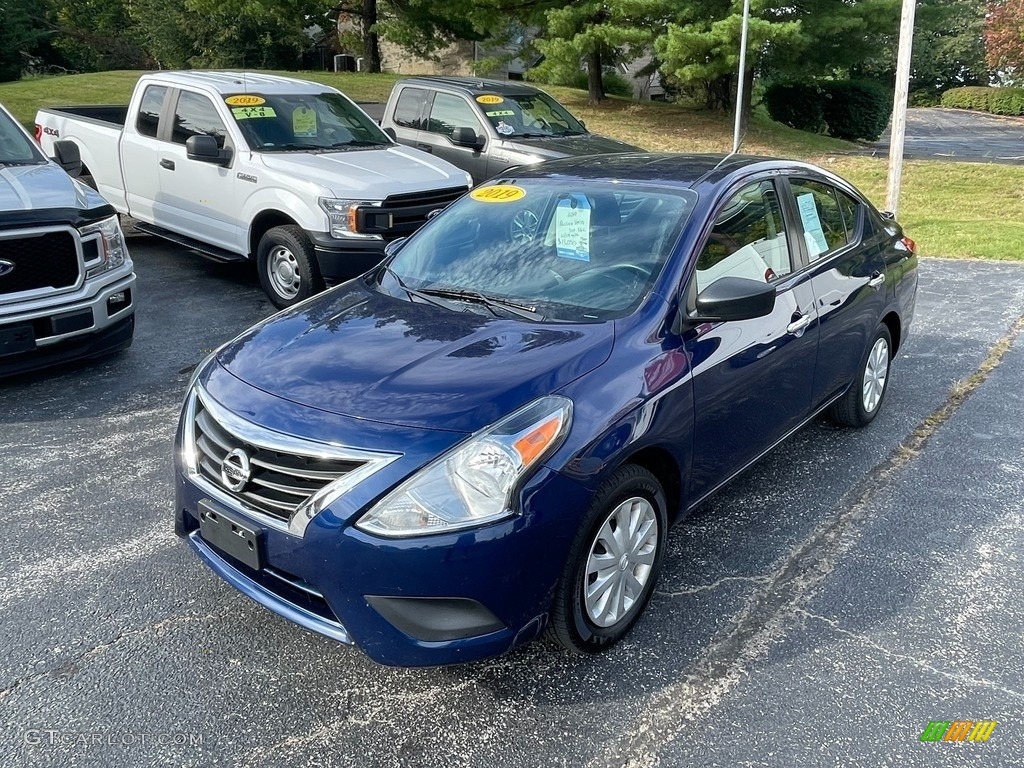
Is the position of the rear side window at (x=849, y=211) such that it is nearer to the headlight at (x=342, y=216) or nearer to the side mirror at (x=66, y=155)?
the headlight at (x=342, y=216)

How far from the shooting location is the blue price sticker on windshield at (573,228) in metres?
3.81

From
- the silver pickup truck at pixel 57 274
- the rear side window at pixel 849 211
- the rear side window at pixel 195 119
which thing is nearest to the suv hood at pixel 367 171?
the rear side window at pixel 195 119

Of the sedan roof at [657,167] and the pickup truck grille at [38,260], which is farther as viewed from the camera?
the pickup truck grille at [38,260]

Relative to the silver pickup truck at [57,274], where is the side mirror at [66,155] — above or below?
above

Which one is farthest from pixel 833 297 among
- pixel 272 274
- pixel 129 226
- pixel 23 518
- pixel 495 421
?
pixel 129 226

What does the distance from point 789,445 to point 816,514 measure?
2.86ft

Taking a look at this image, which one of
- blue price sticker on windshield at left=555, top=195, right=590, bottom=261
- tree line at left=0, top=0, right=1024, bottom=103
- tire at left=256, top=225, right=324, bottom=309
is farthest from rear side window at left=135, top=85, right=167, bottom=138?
tree line at left=0, top=0, right=1024, bottom=103

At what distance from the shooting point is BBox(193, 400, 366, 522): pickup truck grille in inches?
107

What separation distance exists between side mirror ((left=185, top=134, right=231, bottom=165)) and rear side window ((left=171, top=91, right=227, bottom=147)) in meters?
0.30

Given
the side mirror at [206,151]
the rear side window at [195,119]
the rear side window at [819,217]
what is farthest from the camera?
the rear side window at [195,119]

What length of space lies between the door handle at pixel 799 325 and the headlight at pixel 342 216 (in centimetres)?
403

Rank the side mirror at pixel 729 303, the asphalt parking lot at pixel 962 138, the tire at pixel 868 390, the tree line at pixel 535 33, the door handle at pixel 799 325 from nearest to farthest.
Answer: the side mirror at pixel 729 303 → the door handle at pixel 799 325 → the tire at pixel 868 390 → the tree line at pixel 535 33 → the asphalt parking lot at pixel 962 138

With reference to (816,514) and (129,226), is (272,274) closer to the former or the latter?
(129,226)

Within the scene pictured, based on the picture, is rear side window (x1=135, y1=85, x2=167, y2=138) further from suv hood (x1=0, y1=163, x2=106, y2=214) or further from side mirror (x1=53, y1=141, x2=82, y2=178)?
suv hood (x1=0, y1=163, x2=106, y2=214)
